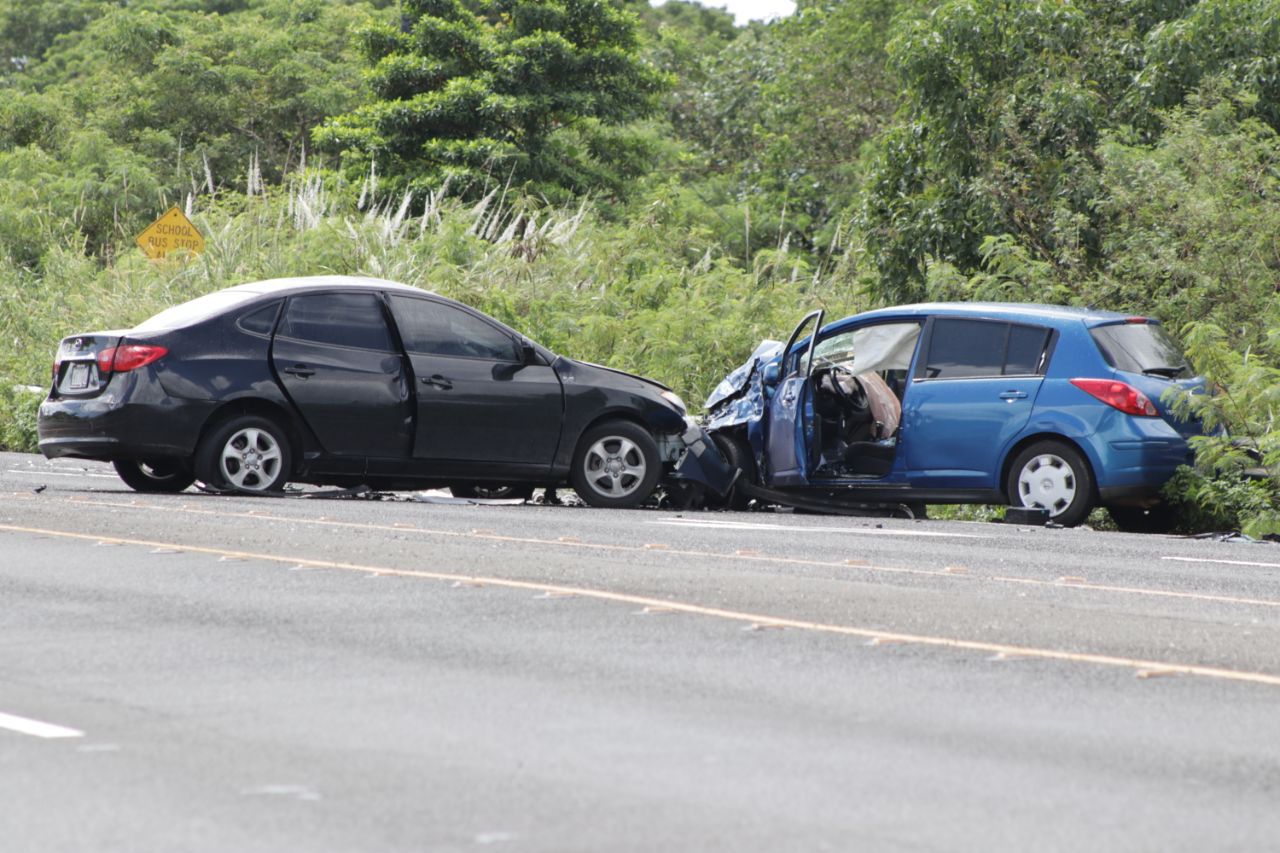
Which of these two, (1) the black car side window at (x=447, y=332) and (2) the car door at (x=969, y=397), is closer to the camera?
(2) the car door at (x=969, y=397)

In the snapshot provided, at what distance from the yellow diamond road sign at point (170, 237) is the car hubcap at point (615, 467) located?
10654 millimetres

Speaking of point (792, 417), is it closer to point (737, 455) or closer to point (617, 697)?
point (737, 455)

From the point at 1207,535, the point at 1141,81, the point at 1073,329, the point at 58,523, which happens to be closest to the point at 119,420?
the point at 58,523

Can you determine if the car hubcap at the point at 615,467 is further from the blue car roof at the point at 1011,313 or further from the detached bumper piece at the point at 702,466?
the blue car roof at the point at 1011,313

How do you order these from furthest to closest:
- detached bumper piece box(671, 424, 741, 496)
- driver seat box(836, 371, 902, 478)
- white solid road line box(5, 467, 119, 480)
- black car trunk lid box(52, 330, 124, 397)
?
white solid road line box(5, 467, 119, 480) < detached bumper piece box(671, 424, 741, 496) < driver seat box(836, 371, 902, 478) < black car trunk lid box(52, 330, 124, 397)

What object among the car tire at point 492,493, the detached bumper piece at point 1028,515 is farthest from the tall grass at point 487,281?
the detached bumper piece at point 1028,515

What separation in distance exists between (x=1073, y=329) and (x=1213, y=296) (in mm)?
3717

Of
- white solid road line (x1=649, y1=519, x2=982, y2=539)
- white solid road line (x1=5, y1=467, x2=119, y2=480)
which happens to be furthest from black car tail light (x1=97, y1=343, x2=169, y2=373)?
white solid road line (x1=649, y1=519, x2=982, y2=539)

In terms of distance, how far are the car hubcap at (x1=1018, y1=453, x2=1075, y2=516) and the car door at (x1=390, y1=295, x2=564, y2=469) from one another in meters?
3.51

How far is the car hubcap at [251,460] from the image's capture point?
14.1m

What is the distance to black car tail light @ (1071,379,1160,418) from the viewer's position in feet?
45.4

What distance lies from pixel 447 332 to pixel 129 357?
7.73 ft

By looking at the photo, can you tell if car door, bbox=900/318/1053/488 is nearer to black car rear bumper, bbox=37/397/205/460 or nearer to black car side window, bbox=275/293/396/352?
black car side window, bbox=275/293/396/352

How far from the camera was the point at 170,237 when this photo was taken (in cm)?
2406
